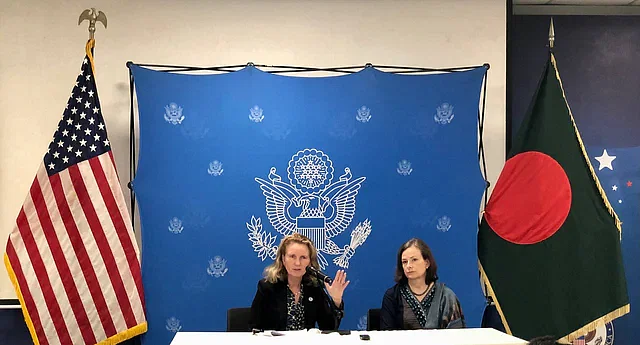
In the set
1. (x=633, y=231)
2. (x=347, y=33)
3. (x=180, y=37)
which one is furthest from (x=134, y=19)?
(x=633, y=231)

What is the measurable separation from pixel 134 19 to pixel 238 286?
5.94 feet

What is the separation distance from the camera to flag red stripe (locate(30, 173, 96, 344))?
3969 mm

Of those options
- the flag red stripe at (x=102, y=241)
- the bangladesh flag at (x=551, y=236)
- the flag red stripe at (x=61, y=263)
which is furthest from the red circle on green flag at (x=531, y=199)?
the flag red stripe at (x=61, y=263)

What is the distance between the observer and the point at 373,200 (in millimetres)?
4262

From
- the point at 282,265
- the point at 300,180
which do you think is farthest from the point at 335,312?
the point at 300,180

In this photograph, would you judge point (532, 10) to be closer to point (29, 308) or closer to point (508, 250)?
point (508, 250)

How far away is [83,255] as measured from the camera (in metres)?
4.00

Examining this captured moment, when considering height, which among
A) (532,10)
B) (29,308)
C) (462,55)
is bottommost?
(29,308)

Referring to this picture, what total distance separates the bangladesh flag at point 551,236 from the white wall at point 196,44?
34 centimetres

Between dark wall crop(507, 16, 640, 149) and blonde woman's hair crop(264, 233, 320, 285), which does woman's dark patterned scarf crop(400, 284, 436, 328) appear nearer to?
blonde woman's hair crop(264, 233, 320, 285)

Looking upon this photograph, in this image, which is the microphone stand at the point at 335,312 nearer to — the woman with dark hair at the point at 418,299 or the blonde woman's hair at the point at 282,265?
the blonde woman's hair at the point at 282,265

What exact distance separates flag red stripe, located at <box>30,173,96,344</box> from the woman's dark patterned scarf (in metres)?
1.84

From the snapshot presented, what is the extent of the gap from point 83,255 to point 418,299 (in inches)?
75.7

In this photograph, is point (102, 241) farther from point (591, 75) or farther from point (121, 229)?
point (591, 75)
